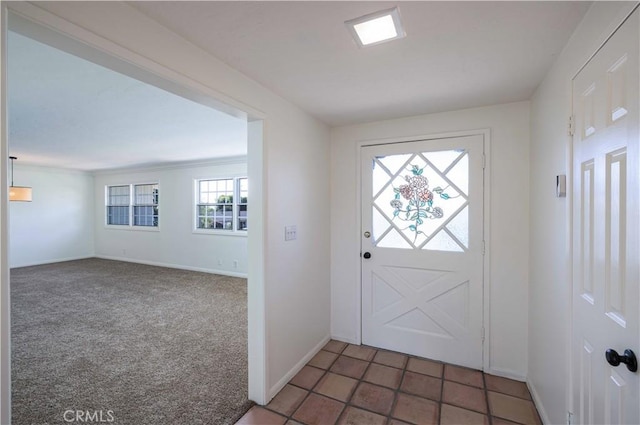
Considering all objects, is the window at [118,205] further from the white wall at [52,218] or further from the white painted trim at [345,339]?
the white painted trim at [345,339]

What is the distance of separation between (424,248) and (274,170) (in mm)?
1597

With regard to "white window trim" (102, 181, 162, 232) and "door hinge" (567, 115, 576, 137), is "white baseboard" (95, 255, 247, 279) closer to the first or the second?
"white window trim" (102, 181, 162, 232)

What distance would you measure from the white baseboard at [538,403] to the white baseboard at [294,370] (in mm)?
1782

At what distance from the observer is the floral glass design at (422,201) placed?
2.63m

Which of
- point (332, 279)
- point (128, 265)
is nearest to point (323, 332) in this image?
point (332, 279)

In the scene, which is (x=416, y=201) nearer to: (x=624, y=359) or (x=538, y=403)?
(x=538, y=403)

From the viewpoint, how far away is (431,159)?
8.94ft

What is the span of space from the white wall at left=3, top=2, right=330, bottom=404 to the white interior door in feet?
5.96

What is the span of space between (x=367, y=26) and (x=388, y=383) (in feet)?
8.31

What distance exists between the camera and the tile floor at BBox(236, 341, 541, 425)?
1.97 metres

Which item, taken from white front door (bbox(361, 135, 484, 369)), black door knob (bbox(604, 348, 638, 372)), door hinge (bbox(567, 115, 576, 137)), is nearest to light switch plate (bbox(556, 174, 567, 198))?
door hinge (bbox(567, 115, 576, 137))

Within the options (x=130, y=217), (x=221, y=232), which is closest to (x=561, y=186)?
(x=221, y=232)

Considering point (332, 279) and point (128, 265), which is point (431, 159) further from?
point (128, 265)

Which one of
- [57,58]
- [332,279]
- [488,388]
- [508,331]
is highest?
[57,58]
